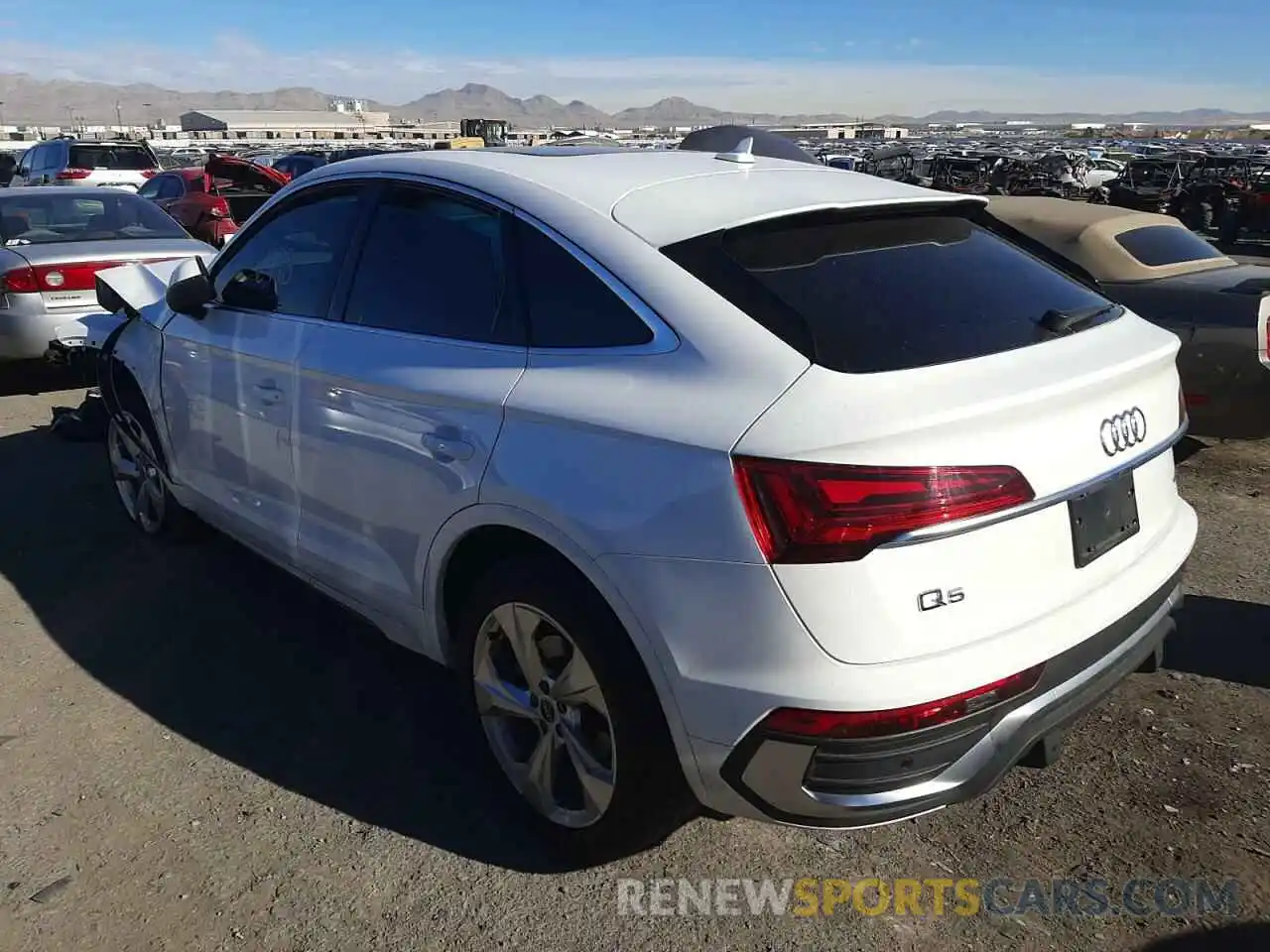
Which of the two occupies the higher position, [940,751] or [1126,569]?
[1126,569]

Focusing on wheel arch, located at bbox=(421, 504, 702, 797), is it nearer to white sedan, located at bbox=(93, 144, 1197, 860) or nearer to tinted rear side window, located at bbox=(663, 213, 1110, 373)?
white sedan, located at bbox=(93, 144, 1197, 860)

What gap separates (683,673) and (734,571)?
27 cm

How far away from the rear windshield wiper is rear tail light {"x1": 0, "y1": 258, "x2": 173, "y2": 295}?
21.9ft

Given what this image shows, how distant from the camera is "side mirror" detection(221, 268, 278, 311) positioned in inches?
142

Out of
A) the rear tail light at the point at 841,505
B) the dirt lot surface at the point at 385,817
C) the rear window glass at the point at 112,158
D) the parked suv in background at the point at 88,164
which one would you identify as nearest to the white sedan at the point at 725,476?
the rear tail light at the point at 841,505

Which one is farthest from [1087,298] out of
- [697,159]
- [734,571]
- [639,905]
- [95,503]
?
[95,503]

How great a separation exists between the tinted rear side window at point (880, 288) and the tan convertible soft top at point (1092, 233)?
309 centimetres

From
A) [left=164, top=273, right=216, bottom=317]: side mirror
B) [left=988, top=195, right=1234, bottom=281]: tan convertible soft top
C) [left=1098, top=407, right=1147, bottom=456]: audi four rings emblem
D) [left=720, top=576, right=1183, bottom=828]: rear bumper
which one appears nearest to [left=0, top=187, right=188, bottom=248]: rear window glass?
[left=164, top=273, right=216, bottom=317]: side mirror

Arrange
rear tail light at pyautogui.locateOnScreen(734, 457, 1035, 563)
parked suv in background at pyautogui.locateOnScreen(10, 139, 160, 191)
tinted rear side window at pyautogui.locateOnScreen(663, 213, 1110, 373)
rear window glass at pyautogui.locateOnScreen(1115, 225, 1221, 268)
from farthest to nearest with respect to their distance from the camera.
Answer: parked suv in background at pyautogui.locateOnScreen(10, 139, 160, 191) → rear window glass at pyautogui.locateOnScreen(1115, 225, 1221, 268) → tinted rear side window at pyautogui.locateOnScreen(663, 213, 1110, 373) → rear tail light at pyautogui.locateOnScreen(734, 457, 1035, 563)

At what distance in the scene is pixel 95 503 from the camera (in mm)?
5449

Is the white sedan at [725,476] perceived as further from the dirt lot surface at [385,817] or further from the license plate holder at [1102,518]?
the dirt lot surface at [385,817]

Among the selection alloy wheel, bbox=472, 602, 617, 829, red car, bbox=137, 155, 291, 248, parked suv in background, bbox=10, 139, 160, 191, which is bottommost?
alloy wheel, bbox=472, 602, 617, 829

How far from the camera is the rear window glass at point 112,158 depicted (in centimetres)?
1800

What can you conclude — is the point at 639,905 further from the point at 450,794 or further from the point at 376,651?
the point at 376,651
